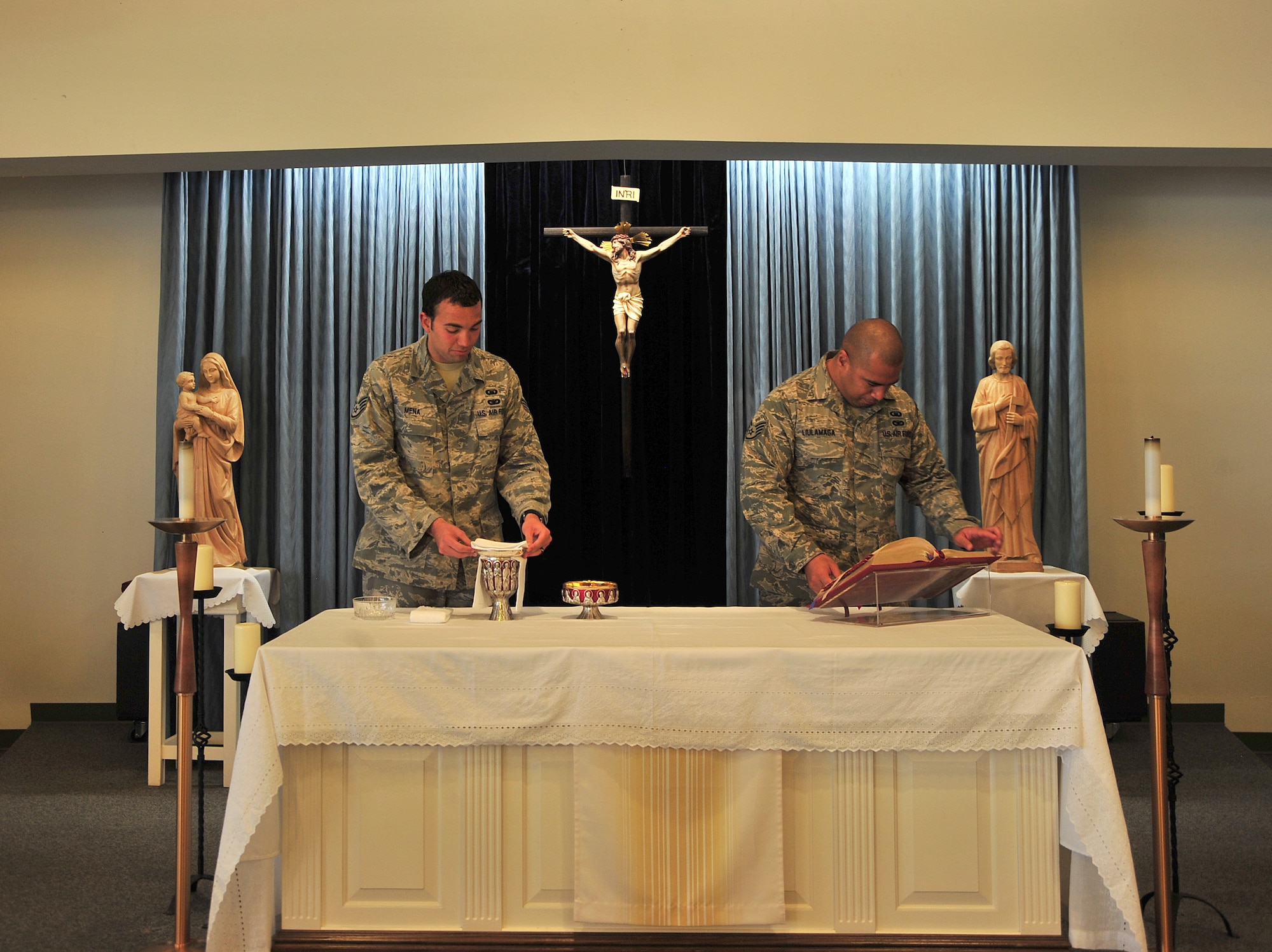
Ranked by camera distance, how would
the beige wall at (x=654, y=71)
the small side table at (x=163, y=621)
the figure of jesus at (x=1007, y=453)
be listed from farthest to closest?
1. the figure of jesus at (x=1007, y=453)
2. the beige wall at (x=654, y=71)
3. the small side table at (x=163, y=621)

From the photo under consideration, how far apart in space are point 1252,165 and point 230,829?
4884mm

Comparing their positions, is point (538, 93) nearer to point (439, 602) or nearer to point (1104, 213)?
point (439, 602)

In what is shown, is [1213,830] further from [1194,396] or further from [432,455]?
[432,455]

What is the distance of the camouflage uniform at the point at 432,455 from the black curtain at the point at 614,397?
6.71ft

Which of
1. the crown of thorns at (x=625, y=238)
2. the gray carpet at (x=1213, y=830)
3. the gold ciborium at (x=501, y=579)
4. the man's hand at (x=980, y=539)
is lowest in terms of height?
the gray carpet at (x=1213, y=830)

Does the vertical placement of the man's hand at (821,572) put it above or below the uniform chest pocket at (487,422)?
below

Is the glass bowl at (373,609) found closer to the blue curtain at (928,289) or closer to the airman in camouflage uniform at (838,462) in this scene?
the airman in camouflage uniform at (838,462)

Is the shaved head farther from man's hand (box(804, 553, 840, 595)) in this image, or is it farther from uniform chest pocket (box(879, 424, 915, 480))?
man's hand (box(804, 553, 840, 595))

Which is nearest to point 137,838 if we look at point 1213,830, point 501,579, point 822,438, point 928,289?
point 501,579

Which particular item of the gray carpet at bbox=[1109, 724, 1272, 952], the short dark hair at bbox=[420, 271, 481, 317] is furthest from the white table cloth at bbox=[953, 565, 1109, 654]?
the short dark hair at bbox=[420, 271, 481, 317]

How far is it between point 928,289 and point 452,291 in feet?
9.88

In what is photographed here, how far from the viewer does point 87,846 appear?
3475 mm

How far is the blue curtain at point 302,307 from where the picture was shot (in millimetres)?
5211

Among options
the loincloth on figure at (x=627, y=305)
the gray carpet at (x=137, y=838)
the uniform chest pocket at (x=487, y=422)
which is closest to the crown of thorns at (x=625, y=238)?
the loincloth on figure at (x=627, y=305)
